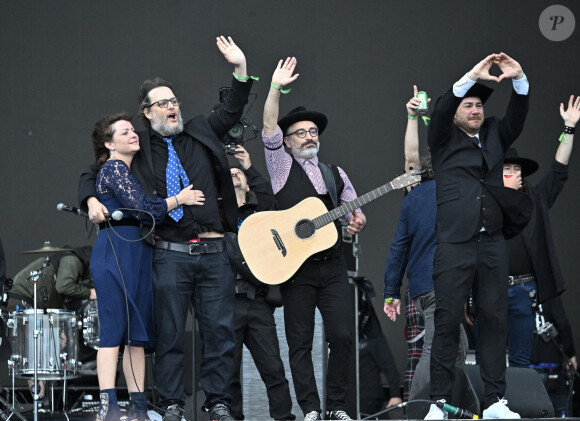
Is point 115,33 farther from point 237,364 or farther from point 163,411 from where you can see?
point 163,411

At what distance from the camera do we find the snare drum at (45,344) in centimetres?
808

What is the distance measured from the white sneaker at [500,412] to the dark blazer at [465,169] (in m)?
0.88

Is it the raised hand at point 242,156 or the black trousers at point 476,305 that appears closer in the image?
the black trousers at point 476,305

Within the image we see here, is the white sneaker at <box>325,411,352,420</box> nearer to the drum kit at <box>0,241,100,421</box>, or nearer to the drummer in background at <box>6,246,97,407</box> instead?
the drum kit at <box>0,241,100,421</box>

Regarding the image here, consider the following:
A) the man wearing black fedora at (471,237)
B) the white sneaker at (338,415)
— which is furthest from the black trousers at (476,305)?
the white sneaker at (338,415)

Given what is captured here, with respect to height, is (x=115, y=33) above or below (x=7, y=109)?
above

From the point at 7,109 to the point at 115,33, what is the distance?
127 centimetres

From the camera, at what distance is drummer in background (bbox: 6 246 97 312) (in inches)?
337

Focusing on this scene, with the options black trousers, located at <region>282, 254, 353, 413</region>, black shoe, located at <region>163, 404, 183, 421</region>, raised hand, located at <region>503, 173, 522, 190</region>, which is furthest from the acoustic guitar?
raised hand, located at <region>503, 173, 522, 190</region>

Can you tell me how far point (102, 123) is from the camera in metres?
5.39

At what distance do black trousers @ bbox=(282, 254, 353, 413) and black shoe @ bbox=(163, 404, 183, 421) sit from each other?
0.95 meters

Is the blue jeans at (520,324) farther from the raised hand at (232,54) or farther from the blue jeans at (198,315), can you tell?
the raised hand at (232,54)

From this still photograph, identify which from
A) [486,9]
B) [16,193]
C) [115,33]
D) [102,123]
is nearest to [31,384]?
[16,193]

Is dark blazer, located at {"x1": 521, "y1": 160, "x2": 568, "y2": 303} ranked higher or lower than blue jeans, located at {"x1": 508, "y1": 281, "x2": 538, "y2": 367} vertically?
higher
